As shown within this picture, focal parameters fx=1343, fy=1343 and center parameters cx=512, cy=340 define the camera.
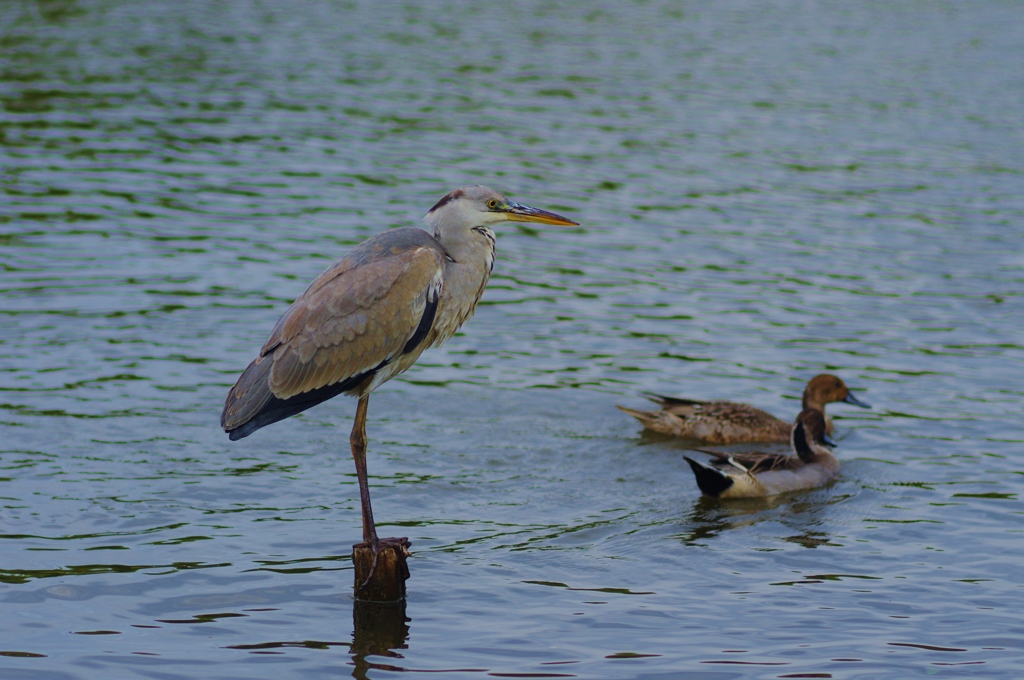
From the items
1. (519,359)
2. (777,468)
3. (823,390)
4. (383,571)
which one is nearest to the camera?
(383,571)

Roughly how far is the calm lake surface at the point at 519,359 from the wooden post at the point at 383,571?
0.15m

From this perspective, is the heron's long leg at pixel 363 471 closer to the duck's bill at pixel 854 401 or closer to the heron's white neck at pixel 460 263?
the heron's white neck at pixel 460 263

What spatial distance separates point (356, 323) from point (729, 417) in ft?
14.5

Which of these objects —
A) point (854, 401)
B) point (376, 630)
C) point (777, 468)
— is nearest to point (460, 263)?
point (376, 630)

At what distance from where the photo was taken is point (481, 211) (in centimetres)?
728

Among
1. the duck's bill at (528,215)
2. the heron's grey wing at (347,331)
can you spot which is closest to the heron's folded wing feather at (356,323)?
the heron's grey wing at (347,331)

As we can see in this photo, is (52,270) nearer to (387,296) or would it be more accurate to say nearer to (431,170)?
(431,170)

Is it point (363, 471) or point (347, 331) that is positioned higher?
point (347, 331)

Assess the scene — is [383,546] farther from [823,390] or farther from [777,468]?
[823,390]

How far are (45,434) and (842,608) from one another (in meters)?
5.90

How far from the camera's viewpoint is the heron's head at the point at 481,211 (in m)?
7.27

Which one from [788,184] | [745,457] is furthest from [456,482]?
[788,184]

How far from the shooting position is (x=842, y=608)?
7574mm

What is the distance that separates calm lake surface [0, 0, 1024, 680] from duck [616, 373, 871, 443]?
0.24m
